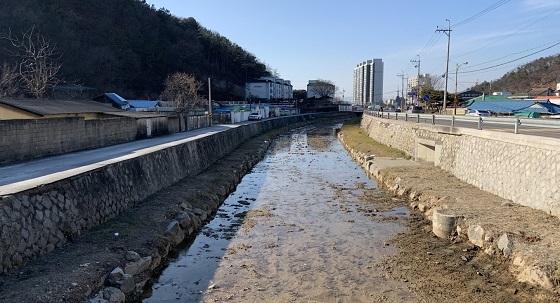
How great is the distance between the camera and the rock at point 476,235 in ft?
33.6

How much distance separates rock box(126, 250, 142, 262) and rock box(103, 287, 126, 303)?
1.27m

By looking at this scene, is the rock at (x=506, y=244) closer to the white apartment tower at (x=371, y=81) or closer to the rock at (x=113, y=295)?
the rock at (x=113, y=295)

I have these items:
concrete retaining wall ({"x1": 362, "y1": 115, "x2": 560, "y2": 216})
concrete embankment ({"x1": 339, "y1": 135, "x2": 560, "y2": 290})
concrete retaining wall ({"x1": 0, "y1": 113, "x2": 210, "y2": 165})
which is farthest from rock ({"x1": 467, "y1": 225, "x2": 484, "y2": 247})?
concrete retaining wall ({"x1": 0, "y1": 113, "x2": 210, "y2": 165})

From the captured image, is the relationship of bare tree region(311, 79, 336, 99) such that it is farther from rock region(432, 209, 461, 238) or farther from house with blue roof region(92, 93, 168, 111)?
rock region(432, 209, 461, 238)

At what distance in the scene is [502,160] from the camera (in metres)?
13.4

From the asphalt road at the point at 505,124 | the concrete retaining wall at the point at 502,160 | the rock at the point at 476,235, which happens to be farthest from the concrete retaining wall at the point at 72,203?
the asphalt road at the point at 505,124

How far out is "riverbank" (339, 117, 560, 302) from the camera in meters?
7.94

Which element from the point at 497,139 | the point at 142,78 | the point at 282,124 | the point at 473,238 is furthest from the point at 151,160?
the point at 142,78

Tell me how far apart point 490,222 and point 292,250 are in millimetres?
5629

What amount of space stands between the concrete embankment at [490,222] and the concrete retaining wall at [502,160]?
14.1 inches

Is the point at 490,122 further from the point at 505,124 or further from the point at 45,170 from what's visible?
the point at 45,170

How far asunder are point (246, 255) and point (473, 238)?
6340 mm

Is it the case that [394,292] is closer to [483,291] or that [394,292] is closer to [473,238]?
[483,291]

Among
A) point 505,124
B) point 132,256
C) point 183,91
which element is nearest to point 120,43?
point 183,91
